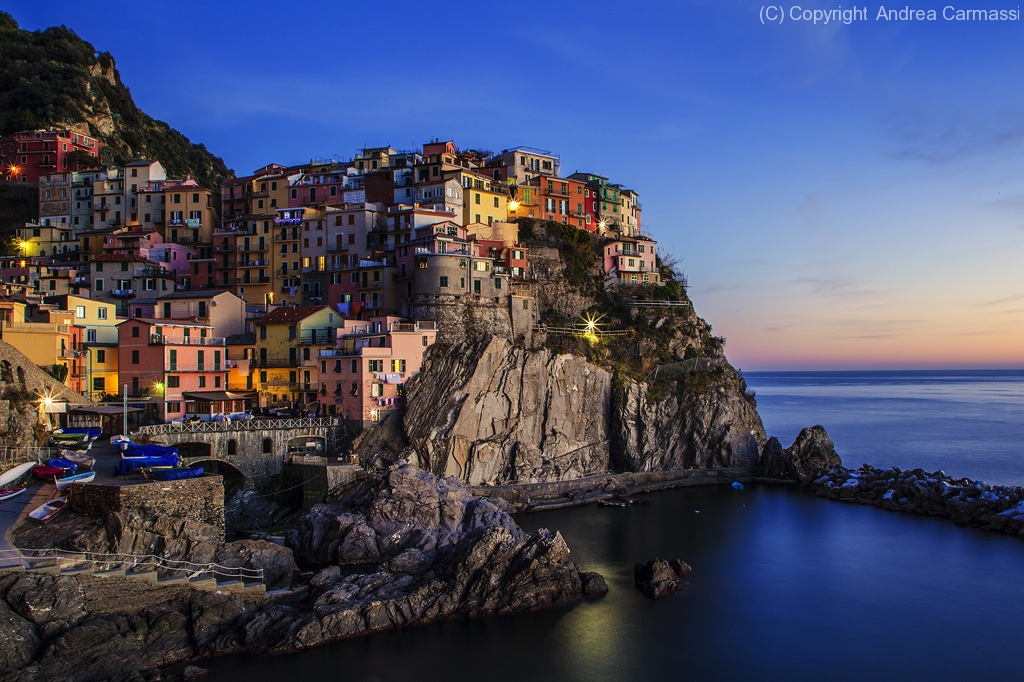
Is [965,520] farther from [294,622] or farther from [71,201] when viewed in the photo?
[71,201]

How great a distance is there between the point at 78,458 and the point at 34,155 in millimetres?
63453

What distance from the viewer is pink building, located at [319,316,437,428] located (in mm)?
53406

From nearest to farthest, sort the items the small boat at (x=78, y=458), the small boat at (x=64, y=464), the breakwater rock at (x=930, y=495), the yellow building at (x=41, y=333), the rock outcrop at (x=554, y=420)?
the small boat at (x=64, y=464)
the small boat at (x=78, y=458)
the breakwater rock at (x=930, y=495)
the yellow building at (x=41, y=333)
the rock outcrop at (x=554, y=420)

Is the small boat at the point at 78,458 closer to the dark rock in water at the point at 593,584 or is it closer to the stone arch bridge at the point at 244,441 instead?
the stone arch bridge at the point at 244,441

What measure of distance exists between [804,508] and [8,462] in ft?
152

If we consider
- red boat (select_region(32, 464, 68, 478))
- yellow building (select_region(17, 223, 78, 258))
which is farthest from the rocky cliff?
yellow building (select_region(17, 223, 78, 258))

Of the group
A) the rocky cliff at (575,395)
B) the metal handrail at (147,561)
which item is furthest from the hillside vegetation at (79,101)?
the metal handrail at (147,561)

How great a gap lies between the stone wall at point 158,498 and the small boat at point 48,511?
74 cm

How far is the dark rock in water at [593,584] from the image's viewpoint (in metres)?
34.3

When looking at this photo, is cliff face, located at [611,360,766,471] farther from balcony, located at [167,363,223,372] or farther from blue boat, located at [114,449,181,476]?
blue boat, located at [114,449,181,476]

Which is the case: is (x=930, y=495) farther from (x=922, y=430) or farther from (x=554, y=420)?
(x=922, y=430)

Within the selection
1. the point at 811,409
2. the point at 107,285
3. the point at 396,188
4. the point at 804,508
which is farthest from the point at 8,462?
the point at 811,409

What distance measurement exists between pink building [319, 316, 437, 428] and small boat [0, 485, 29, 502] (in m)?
22.2

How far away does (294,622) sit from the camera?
1132 inches
